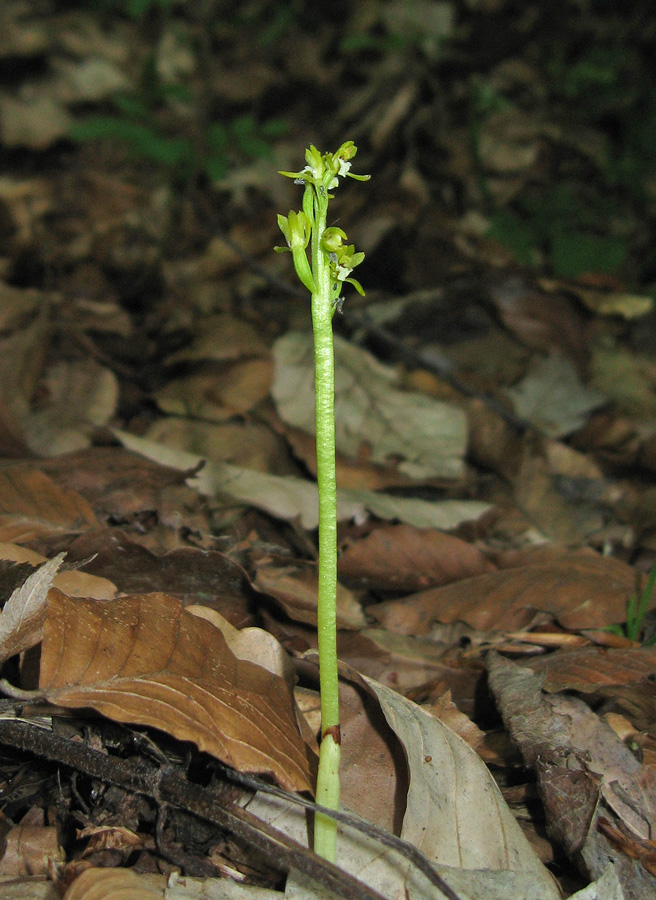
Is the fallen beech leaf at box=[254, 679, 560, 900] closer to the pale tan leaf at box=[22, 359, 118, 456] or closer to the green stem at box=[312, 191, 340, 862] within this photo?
the green stem at box=[312, 191, 340, 862]

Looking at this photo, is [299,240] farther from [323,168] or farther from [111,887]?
[111,887]

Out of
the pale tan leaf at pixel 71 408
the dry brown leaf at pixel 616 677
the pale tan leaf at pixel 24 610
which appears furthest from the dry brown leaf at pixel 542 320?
the pale tan leaf at pixel 24 610

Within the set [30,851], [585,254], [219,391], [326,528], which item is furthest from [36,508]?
[585,254]

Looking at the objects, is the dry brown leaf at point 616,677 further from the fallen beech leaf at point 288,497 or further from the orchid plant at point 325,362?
the fallen beech leaf at point 288,497

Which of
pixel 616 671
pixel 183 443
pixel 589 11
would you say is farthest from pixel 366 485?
pixel 589 11

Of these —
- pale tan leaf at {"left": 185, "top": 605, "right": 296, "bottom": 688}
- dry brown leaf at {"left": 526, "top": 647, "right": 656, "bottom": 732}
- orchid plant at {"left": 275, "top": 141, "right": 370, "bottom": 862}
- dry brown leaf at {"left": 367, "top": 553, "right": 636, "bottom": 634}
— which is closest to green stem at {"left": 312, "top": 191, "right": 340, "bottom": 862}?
orchid plant at {"left": 275, "top": 141, "right": 370, "bottom": 862}

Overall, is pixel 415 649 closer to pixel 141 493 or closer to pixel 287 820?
pixel 287 820
